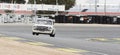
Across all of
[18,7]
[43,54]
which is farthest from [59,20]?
[43,54]

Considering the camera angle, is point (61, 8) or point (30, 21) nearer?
point (30, 21)

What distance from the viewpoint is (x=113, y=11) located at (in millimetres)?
124062

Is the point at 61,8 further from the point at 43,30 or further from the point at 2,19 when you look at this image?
the point at 43,30

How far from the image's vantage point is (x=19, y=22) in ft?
229

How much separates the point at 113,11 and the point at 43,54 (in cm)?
11082

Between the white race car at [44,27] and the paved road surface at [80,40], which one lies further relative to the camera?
the white race car at [44,27]

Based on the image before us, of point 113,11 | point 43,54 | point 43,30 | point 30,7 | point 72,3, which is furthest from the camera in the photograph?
point 113,11

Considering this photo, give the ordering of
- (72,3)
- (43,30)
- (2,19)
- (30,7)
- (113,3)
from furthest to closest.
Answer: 1. (113,3)
2. (72,3)
3. (30,7)
4. (2,19)
5. (43,30)

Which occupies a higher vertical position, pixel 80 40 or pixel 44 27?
pixel 44 27

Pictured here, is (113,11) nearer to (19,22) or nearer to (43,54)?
(19,22)

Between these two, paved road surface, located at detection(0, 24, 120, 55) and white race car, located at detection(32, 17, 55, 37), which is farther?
white race car, located at detection(32, 17, 55, 37)

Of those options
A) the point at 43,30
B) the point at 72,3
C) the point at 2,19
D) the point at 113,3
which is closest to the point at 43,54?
the point at 43,30

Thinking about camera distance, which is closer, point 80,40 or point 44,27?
point 80,40

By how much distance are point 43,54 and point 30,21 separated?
5456 cm
